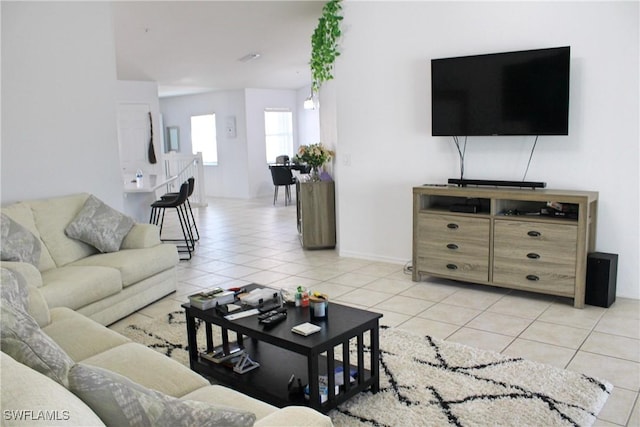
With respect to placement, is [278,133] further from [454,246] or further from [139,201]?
[454,246]

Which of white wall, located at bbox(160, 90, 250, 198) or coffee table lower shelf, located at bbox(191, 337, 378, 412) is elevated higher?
white wall, located at bbox(160, 90, 250, 198)

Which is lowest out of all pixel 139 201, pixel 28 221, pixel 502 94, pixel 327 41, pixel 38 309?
pixel 38 309

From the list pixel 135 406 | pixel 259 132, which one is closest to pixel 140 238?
pixel 135 406

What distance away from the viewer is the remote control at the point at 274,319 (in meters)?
2.54

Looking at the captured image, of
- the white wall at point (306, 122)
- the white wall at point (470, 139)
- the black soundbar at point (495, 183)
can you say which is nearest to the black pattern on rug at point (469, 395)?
the black soundbar at point (495, 183)

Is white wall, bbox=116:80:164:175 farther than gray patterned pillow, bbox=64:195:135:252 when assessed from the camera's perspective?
Yes

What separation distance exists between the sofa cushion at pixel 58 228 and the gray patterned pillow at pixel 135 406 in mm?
2987

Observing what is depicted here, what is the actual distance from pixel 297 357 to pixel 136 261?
5.67 feet

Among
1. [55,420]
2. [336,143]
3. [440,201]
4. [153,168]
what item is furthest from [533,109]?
[153,168]

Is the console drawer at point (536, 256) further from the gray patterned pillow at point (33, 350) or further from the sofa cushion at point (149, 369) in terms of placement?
the gray patterned pillow at point (33, 350)

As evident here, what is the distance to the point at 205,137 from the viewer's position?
1227cm

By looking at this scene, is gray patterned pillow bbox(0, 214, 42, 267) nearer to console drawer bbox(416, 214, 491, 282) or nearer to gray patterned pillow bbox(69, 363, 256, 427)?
gray patterned pillow bbox(69, 363, 256, 427)

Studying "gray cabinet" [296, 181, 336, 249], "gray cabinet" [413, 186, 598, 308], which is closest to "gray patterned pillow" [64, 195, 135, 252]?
"gray cabinet" [296, 181, 336, 249]

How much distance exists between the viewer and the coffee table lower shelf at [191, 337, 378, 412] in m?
2.44
